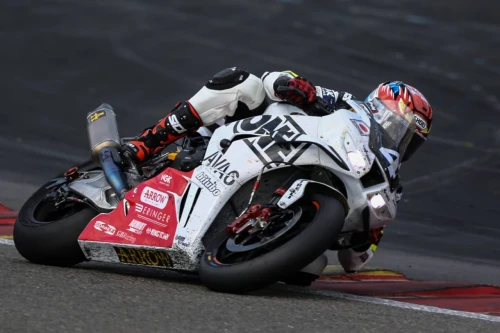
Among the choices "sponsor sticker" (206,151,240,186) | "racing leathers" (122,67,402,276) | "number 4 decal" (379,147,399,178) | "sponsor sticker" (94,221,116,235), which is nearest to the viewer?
"sponsor sticker" (206,151,240,186)

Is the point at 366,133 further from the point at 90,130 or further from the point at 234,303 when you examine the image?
the point at 90,130

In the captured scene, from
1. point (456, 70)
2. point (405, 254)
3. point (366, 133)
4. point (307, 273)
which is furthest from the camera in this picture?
point (456, 70)

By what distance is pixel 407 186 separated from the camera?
1020cm

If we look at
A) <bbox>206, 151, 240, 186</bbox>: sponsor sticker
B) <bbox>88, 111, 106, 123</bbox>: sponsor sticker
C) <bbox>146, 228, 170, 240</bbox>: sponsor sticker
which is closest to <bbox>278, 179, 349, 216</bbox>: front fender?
<bbox>206, 151, 240, 186</bbox>: sponsor sticker

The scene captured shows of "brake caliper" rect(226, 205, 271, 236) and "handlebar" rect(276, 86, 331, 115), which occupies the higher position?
"handlebar" rect(276, 86, 331, 115)

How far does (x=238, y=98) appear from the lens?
5.76m

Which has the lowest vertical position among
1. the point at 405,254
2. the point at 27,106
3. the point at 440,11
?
the point at 440,11

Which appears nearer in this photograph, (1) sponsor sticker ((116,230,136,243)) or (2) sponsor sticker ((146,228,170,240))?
(2) sponsor sticker ((146,228,170,240))

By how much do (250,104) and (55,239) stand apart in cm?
127

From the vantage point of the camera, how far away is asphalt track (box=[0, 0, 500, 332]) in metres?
4.45

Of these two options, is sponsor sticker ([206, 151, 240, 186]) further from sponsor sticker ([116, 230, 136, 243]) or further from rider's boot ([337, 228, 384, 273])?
rider's boot ([337, 228, 384, 273])

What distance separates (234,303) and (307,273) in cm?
116

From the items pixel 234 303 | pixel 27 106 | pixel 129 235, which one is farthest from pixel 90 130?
pixel 27 106

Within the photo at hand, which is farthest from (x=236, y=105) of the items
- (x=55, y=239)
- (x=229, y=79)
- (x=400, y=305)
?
(x=400, y=305)
